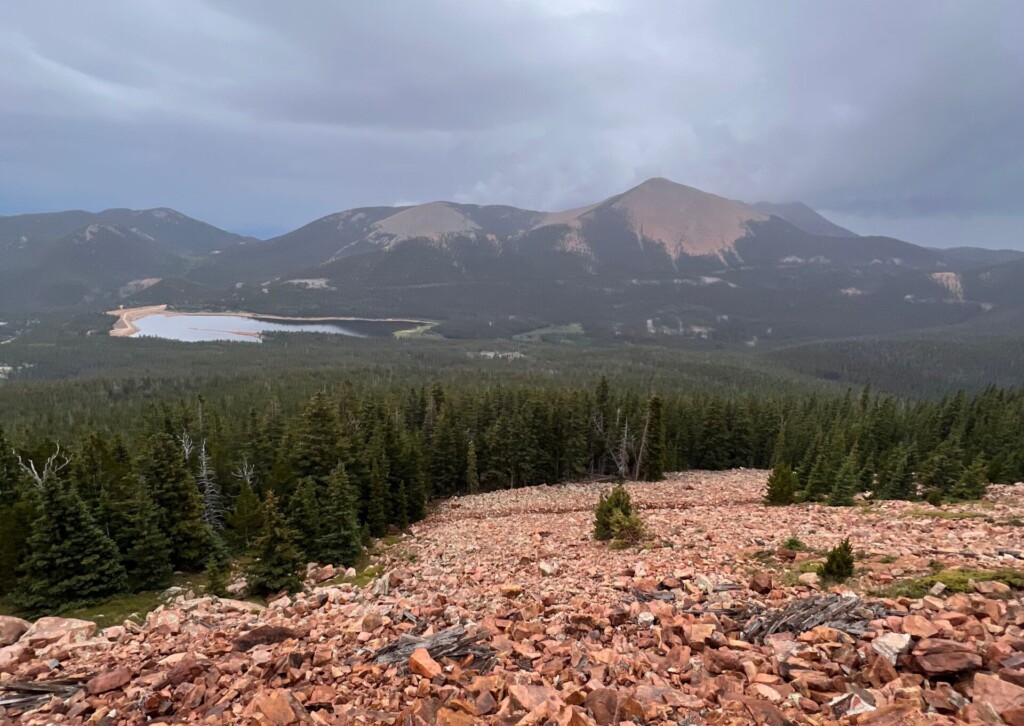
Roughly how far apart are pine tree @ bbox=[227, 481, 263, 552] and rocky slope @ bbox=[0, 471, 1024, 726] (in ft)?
55.1

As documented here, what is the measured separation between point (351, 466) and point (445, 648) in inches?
1237

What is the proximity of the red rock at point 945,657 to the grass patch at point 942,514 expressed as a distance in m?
16.9

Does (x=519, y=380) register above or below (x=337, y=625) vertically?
below

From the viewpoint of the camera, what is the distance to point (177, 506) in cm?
3206

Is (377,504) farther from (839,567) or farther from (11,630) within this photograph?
(839,567)

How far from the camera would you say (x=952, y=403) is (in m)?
70.1

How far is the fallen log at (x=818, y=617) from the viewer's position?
1068cm

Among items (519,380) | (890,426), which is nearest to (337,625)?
(890,426)

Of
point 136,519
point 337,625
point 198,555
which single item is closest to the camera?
point 337,625

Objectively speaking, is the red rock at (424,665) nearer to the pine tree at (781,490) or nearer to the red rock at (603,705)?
the red rock at (603,705)

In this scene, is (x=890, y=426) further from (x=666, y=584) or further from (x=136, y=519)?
(x=136, y=519)

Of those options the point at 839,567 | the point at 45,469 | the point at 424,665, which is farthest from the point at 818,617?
the point at 45,469

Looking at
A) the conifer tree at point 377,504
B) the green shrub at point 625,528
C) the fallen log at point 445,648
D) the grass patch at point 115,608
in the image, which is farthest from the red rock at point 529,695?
the conifer tree at point 377,504

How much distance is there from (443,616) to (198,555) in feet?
80.7
